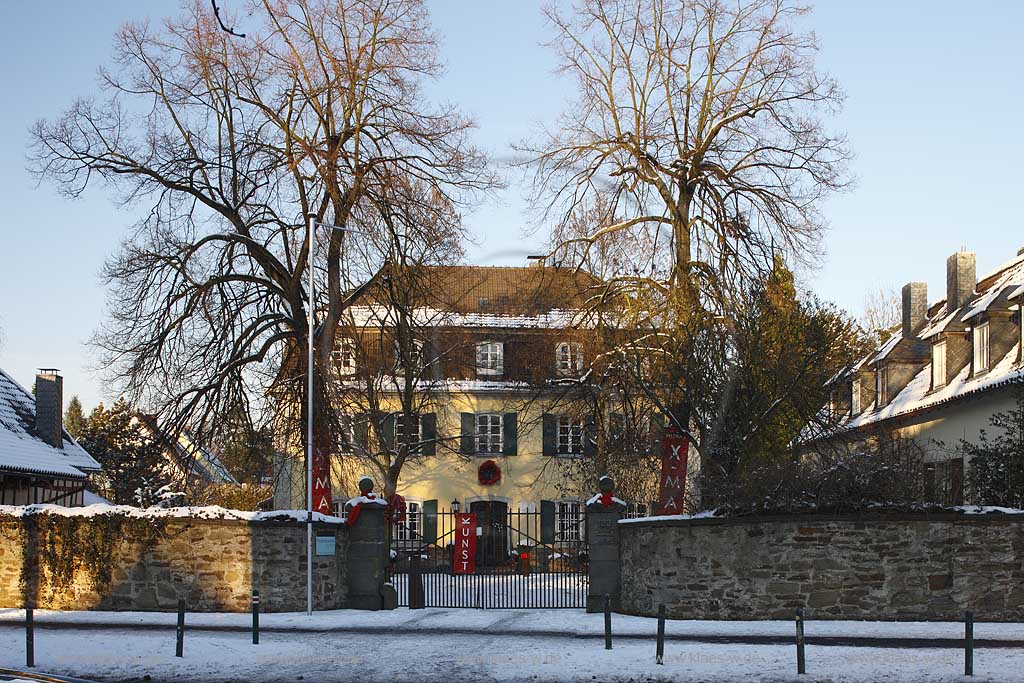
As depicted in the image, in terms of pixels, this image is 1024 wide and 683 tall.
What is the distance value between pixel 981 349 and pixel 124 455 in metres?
31.2

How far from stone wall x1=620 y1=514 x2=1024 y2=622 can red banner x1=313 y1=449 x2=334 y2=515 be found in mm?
10373

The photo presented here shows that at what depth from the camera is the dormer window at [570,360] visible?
2812cm

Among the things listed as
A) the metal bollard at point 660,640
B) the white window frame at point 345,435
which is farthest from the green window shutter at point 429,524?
the metal bollard at point 660,640

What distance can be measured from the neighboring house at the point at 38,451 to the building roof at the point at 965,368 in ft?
68.7

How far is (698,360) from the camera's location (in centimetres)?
2530

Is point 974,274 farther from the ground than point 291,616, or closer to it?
farther from the ground

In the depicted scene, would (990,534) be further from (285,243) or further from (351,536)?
(285,243)

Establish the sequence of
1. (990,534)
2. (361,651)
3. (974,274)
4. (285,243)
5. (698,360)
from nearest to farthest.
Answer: (361,651) → (990,534) → (698,360) → (285,243) → (974,274)

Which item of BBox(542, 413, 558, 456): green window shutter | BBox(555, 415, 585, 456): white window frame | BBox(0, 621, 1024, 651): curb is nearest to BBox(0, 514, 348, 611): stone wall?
BBox(0, 621, 1024, 651): curb

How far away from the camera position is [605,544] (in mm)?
22109

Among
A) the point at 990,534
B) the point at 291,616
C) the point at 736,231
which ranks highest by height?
the point at 736,231

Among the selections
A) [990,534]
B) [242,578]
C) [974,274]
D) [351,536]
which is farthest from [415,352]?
[974,274]

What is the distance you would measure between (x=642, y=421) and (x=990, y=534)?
33.9 ft

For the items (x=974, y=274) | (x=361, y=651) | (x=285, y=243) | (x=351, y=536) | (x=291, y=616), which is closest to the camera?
(x=361, y=651)
